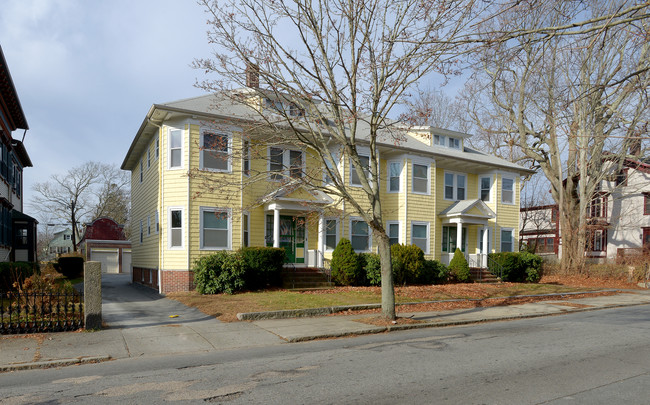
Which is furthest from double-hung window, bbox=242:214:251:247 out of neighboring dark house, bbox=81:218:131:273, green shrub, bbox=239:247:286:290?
neighboring dark house, bbox=81:218:131:273

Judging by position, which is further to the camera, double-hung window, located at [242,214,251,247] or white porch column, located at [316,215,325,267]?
white porch column, located at [316,215,325,267]

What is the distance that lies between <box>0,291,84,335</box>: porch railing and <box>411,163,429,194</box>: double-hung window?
17297 mm

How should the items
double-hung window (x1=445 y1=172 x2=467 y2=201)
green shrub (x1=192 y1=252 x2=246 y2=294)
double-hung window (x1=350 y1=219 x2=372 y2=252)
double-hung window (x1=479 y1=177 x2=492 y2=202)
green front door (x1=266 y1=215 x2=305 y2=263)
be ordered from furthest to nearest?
double-hung window (x1=479 y1=177 x2=492 y2=202)
double-hung window (x1=445 y1=172 x2=467 y2=201)
double-hung window (x1=350 y1=219 x2=372 y2=252)
green front door (x1=266 y1=215 x2=305 y2=263)
green shrub (x1=192 y1=252 x2=246 y2=294)

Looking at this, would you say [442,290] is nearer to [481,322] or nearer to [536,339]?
[481,322]

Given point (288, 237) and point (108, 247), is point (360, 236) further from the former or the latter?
point (108, 247)

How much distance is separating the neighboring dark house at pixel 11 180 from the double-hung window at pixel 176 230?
8.79 m

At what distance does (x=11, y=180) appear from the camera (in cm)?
2509

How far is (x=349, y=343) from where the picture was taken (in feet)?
31.6

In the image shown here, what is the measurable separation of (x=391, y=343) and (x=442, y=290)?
410 inches

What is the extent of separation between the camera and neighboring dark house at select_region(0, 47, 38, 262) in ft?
68.5

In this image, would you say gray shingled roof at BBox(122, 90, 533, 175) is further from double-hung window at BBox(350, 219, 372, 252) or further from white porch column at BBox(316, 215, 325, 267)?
white porch column at BBox(316, 215, 325, 267)

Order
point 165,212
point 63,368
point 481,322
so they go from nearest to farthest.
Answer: point 63,368 → point 481,322 → point 165,212

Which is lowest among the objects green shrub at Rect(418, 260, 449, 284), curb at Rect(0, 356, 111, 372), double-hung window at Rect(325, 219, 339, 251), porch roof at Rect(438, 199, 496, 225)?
green shrub at Rect(418, 260, 449, 284)

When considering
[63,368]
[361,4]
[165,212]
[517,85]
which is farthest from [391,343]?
[517,85]
